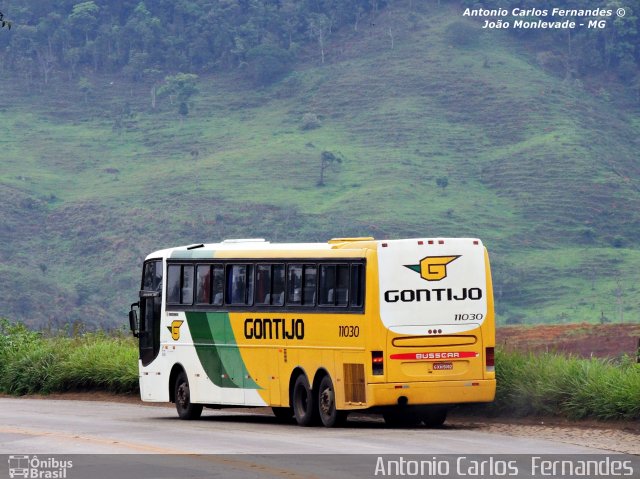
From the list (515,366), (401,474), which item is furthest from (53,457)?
(515,366)

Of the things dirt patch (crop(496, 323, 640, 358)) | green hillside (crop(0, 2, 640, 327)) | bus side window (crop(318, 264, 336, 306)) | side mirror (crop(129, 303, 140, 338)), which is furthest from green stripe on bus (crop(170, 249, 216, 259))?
green hillside (crop(0, 2, 640, 327))

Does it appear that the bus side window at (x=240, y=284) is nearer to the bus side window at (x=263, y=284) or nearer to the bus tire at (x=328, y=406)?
the bus side window at (x=263, y=284)

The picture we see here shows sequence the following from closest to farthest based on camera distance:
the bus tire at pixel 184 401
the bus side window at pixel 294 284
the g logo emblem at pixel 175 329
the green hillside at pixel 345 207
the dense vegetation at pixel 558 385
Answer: the dense vegetation at pixel 558 385 < the bus side window at pixel 294 284 < the bus tire at pixel 184 401 < the g logo emblem at pixel 175 329 < the green hillside at pixel 345 207

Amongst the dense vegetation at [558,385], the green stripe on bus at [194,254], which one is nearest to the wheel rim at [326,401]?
the dense vegetation at [558,385]

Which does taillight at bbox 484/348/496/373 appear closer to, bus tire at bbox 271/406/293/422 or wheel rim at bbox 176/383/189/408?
bus tire at bbox 271/406/293/422

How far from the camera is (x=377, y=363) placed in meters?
20.4

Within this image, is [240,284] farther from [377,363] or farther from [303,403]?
[377,363]

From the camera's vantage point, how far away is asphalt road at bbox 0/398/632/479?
50.5 feet

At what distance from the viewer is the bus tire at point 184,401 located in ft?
80.0

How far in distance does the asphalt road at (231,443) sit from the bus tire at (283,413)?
14 cm

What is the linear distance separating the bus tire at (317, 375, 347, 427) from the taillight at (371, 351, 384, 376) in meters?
0.90

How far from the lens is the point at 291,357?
72.6 ft

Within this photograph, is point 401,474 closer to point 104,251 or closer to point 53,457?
point 53,457

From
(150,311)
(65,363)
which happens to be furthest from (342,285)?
(65,363)
